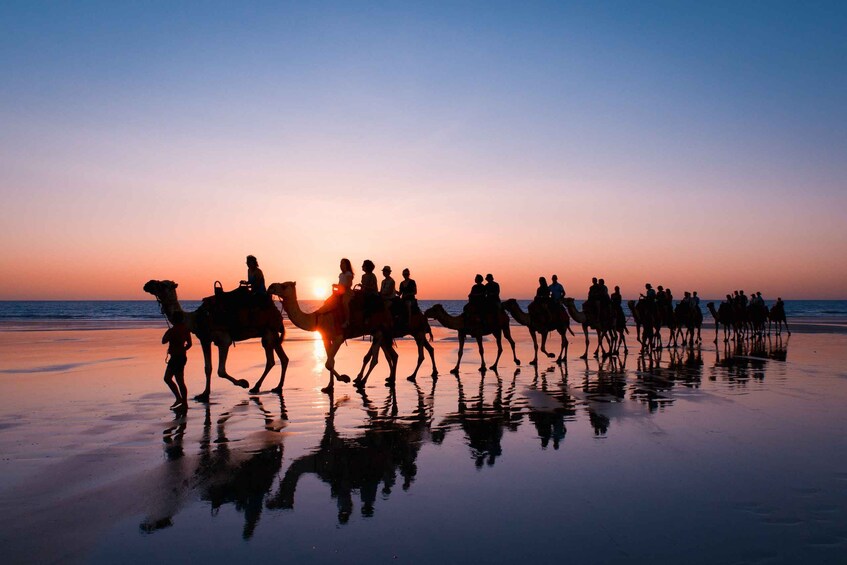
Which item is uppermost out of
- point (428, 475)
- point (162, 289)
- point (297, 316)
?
point (162, 289)

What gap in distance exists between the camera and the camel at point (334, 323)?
45.3 feet

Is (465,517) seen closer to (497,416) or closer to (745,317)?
(497,416)

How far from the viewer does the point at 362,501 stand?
19.1 ft

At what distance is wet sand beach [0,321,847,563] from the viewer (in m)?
4.77

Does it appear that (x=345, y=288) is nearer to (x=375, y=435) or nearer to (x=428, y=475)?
(x=375, y=435)

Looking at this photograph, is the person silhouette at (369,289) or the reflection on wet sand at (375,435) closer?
the reflection on wet sand at (375,435)

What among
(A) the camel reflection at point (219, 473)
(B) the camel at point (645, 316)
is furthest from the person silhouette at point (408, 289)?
(B) the camel at point (645, 316)

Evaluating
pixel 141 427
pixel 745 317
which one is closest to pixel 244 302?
pixel 141 427

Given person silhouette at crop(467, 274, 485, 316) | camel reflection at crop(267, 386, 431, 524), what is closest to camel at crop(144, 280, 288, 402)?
camel reflection at crop(267, 386, 431, 524)

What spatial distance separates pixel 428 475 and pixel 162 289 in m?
8.11

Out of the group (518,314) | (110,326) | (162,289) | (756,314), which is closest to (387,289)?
(162,289)

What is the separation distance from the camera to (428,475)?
6.70m

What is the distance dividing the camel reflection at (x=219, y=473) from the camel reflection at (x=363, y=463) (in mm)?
249

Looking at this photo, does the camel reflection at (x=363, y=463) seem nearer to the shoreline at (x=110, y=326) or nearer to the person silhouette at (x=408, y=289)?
the person silhouette at (x=408, y=289)
